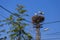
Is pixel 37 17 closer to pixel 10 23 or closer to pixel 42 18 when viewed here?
pixel 42 18

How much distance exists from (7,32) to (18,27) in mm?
2064

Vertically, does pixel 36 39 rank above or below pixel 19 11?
below

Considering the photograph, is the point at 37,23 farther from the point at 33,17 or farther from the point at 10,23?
the point at 10,23

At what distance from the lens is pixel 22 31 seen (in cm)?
3219

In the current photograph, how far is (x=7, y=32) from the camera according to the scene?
33.0 m

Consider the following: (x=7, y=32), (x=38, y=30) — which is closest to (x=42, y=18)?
(x=38, y=30)

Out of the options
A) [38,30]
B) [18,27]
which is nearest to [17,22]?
[18,27]

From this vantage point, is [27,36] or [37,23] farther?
[27,36]

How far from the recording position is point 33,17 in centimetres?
2933

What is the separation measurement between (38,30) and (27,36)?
1.82 metres

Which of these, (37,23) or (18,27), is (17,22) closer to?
(18,27)

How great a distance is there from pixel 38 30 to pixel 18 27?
3.16 m

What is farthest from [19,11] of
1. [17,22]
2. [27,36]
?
[27,36]

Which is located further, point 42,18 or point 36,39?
point 36,39
